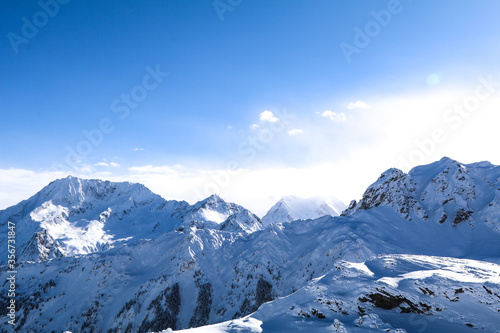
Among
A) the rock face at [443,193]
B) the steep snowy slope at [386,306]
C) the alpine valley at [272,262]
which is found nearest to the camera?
the steep snowy slope at [386,306]

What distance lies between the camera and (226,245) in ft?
403

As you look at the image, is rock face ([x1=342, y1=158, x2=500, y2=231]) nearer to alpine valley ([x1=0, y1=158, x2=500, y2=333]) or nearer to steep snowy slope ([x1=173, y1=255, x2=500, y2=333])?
alpine valley ([x1=0, y1=158, x2=500, y2=333])

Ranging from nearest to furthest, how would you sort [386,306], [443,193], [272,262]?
[386,306], [443,193], [272,262]

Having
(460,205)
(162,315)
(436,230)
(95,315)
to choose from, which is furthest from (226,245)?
(460,205)

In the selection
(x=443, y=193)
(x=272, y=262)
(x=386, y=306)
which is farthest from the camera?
(x=272, y=262)

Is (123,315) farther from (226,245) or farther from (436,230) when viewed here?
(436,230)

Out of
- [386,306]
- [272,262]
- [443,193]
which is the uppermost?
[443,193]

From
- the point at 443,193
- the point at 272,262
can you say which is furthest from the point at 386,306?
the point at 443,193

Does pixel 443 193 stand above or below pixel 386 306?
above

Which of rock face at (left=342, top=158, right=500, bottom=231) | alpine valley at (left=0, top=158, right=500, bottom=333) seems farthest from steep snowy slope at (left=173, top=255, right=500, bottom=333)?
rock face at (left=342, top=158, right=500, bottom=231)

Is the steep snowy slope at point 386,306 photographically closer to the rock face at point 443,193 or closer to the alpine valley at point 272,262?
the alpine valley at point 272,262

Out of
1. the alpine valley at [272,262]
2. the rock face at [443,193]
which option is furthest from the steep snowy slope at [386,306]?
the rock face at [443,193]

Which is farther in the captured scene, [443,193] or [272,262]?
[272,262]

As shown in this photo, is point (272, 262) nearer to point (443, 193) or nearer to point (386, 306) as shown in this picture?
point (443, 193)
